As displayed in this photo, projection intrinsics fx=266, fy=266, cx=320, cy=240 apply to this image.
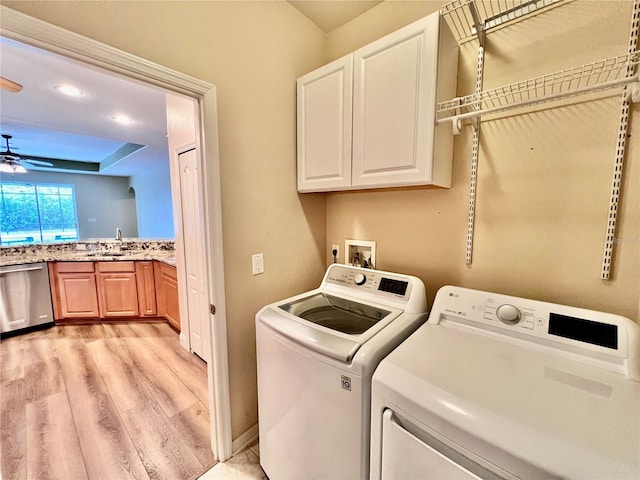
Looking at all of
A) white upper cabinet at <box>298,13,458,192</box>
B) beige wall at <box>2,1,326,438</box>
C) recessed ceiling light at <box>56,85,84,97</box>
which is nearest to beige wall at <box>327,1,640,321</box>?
white upper cabinet at <box>298,13,458,192</box>

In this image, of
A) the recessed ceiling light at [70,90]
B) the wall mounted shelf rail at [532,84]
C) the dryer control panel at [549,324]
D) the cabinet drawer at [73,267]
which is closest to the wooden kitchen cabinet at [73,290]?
the cabinet drawer at [73,267]

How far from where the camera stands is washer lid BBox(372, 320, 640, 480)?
21.6 inches

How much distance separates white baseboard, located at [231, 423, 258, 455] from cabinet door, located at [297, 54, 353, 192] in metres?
1.50

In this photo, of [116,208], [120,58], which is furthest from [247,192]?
[116,208]

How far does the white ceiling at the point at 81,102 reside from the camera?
1.61 meters

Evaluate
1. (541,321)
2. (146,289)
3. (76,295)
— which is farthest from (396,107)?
(76,295)

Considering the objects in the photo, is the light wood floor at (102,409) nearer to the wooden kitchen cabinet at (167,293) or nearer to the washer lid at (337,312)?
the wooden kitchen cabinet at (167,293)

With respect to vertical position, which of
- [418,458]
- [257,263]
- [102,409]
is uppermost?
[257,263]

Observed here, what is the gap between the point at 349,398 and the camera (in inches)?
36.0

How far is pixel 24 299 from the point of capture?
3.07 meters

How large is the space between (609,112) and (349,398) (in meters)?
1.40

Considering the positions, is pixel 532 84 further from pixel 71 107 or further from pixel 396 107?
pixel 71 107

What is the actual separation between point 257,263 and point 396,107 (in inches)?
42.7

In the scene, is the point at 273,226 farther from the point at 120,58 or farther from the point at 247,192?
the point at 120,58
